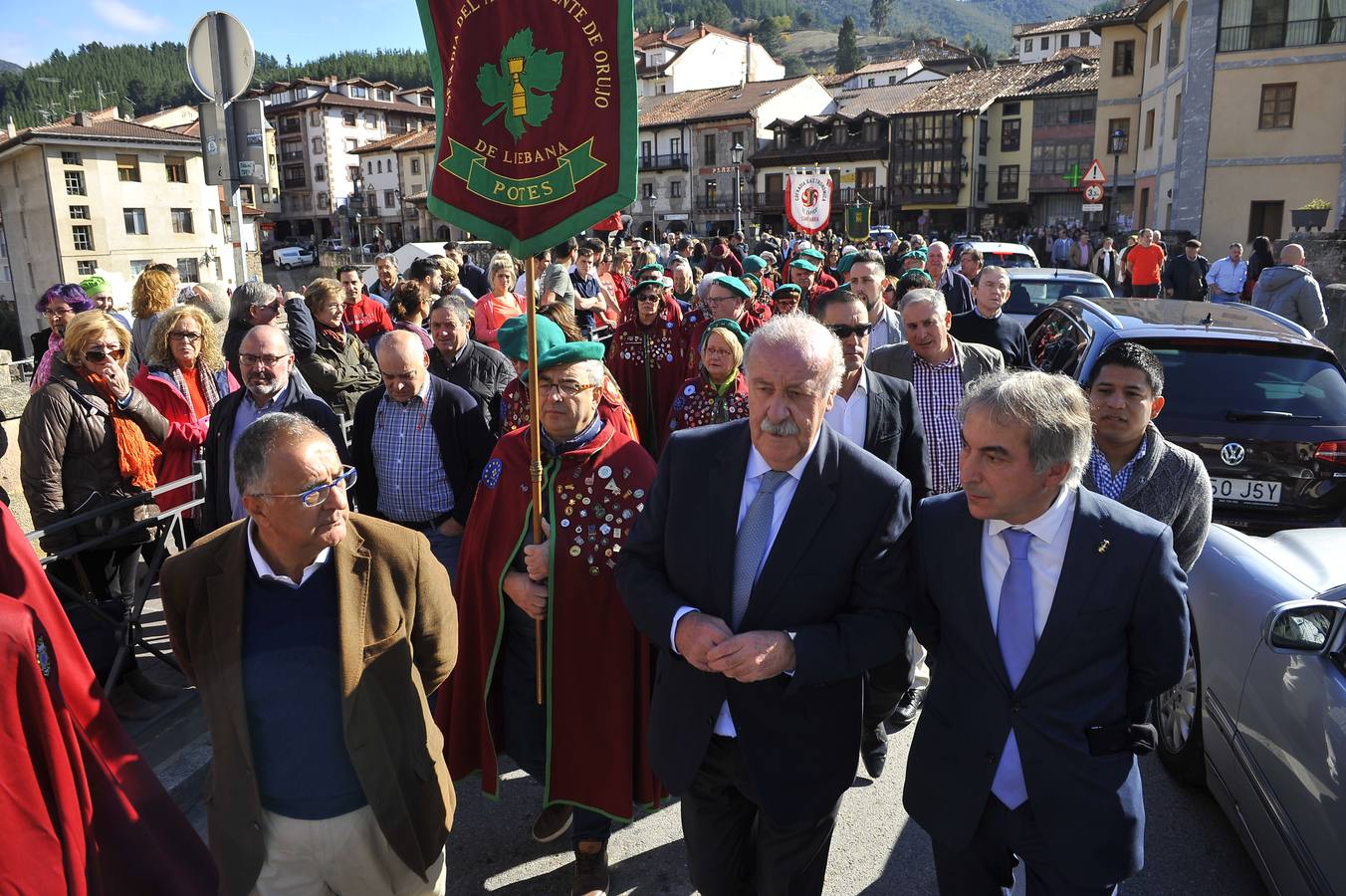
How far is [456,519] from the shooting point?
14.6ft

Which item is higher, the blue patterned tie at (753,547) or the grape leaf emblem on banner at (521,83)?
the grape leaf emblem on banner at (521,83)

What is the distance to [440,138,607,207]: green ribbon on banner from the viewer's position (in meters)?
3.16

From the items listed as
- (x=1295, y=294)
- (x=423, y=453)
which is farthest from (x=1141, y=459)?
(x=1295, y=294)

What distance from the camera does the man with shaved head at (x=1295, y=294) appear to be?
11.1 meters

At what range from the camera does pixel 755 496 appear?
266 cm

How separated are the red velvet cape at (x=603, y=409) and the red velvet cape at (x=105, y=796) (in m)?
1.81

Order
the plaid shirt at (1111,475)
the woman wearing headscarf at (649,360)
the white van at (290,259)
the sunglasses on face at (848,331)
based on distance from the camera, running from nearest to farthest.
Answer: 1. the plaid shirt at (1111,475)
2. the sunglasses on face at (848,331)
3. the woman wearing headscarf at (649,360)
4. the white van at (290,259)

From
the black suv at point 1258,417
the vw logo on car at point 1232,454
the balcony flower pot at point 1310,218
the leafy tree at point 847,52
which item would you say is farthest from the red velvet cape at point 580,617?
the leafy tree at point 847,52

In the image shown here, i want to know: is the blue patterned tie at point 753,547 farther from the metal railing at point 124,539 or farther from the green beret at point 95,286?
the green beret at point 95,286

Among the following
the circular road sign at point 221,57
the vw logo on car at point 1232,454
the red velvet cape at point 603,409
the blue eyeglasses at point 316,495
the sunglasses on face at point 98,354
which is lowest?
the vw logo on car at point 1232,454

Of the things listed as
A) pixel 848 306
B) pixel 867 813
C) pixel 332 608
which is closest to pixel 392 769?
pixel 332 608

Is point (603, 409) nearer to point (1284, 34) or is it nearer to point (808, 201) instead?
point (808, 201)

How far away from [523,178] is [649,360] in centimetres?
363

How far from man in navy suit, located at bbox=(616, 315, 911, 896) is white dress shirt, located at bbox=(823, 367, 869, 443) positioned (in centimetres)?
159
